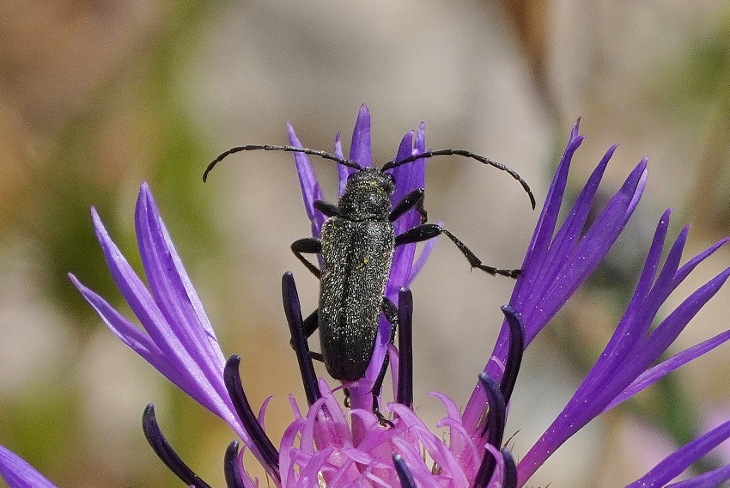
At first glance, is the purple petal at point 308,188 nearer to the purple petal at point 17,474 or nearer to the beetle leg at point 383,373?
the beetle leg at point 383,373

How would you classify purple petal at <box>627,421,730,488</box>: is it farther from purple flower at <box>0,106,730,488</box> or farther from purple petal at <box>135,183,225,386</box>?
purple petal at <box>135,183,225,386</box>

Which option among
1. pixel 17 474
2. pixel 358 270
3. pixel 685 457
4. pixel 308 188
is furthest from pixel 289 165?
pixel 685 457

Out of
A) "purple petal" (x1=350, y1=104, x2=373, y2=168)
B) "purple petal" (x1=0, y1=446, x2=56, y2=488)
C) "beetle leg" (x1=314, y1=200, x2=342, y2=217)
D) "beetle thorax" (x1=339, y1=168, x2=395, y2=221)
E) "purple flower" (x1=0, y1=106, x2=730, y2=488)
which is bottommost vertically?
"purple petal" (x1=0, y1=446, x2=56, y2=488)

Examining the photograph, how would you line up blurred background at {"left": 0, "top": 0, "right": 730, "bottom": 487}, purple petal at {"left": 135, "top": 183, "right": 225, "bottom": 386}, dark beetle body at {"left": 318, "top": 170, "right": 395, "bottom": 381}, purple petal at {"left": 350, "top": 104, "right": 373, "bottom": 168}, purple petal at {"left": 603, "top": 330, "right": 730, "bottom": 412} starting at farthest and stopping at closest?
blurred background at {"left": 0, "top": 0, "right": 730, "bottom": 487} → purple petal at {"left": 350, "top": 104, "right": 373, "bottom": 168} → purple petal at {"left": 135, "top": 183, "right": 225, "bottom": 386} → dark beetle body at {"left": 318, "top": 170, "right": 395, "bottom": 381} → purple petal at {"left": 603, "top": 330, "right": 730, "bottom": 412}

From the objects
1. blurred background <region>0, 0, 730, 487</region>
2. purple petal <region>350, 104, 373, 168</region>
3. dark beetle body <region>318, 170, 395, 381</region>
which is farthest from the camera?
blurred background <region>0, 0, 730, 487</region>

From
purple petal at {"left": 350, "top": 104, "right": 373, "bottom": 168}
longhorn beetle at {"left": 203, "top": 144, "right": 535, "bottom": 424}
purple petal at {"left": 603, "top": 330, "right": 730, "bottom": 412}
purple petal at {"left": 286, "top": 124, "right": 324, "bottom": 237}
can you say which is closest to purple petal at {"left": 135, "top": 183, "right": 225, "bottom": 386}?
longhorn beetle at {"left": 203, "top": 144, "right": 535, "bottom": 424}

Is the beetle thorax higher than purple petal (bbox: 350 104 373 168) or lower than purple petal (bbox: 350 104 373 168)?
lower

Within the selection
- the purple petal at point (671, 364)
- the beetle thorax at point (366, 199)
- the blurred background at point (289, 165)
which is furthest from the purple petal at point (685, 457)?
the blurred background at point (289, 165)

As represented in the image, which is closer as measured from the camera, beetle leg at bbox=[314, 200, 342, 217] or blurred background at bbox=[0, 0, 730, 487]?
beetle leg at bbox=[314, 200, 342, 217]
